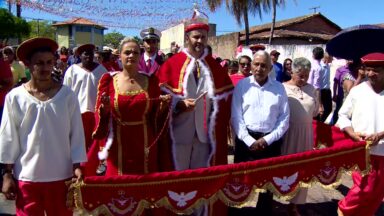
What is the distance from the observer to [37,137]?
2900 mm

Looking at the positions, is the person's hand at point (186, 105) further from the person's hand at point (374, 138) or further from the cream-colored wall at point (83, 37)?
the cream-colored wall at point (83, 37)

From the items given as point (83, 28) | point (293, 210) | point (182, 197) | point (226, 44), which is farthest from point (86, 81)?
point (83, 28)

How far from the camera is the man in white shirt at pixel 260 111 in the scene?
407 centimetres

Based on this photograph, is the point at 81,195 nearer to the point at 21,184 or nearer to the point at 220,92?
the point at 21,184

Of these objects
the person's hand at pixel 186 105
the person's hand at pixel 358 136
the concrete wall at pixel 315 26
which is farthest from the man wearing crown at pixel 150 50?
the concrete wall at pixel 315 26

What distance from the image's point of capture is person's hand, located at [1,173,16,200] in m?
2.92

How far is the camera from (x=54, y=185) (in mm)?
3004

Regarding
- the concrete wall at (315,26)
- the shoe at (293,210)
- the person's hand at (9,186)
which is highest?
the concrete wall at (315,26)

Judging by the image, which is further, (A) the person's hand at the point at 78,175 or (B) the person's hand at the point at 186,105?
(B) the person's hand at the point at 186,105

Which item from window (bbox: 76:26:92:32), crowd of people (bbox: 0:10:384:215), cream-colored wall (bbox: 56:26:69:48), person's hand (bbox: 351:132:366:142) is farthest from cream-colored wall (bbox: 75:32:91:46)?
person's hand (bbox: 351:132:366:142)

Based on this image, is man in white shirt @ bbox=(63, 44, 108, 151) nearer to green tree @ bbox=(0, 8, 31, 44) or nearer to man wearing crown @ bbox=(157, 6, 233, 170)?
man wearing crown @ bbox=(157, 6, 233, 170)

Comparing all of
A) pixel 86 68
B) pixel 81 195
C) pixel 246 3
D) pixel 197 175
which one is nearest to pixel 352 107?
pixel 197 175

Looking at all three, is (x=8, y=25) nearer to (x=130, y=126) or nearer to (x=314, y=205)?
(x=314, y=205)

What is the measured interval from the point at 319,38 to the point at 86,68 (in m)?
19.1
